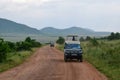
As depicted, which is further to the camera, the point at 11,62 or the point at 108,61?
the point at 11,62

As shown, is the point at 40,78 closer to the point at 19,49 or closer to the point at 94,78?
the point at 94,78

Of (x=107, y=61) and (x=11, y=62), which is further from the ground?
(x=107, y=61)

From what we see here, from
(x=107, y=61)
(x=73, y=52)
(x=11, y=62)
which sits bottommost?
(x=11, y=62)

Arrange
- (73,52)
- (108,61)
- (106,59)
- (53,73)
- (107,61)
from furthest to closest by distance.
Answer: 1. (73,52)
2. (106,59)
3. (107,61)
4. (108,61)
5. (53,73)

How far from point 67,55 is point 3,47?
6.45 metres

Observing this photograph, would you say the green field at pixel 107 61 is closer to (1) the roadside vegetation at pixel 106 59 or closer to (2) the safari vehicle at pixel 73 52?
(1) the roadside vegetation at pixel 106 59

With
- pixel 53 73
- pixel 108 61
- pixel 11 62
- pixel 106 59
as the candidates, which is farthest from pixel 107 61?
pixel 53 73

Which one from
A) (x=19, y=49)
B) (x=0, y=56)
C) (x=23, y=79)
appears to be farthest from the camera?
(x=19, y=49)

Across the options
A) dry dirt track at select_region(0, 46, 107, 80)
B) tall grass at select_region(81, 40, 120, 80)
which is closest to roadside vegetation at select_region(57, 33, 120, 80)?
tall grass at select_region(81, 40, 120, 80)

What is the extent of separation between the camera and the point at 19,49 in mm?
79312

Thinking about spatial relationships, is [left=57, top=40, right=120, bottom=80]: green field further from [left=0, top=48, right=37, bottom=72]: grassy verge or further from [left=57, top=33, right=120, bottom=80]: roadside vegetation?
[left=0, top=48, right=37, bottom=72]: grassy verge

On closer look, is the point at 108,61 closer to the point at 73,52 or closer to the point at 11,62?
the point at 73,52

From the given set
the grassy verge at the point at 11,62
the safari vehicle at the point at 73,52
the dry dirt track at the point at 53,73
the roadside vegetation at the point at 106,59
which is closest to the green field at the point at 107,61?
the roadside vegetation at the point at 106,59

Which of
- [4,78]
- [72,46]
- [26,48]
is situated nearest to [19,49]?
[26,48]
